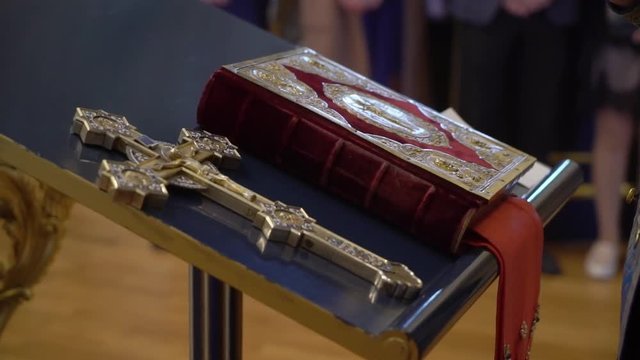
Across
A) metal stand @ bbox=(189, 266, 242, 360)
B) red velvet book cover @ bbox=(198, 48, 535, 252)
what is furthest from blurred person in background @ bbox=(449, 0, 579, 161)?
metal stand @ bbox=(189, 266, 242, 360)

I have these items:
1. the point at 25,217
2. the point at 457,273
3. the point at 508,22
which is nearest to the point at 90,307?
the point at 25,217

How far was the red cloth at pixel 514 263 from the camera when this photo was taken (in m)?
0.83

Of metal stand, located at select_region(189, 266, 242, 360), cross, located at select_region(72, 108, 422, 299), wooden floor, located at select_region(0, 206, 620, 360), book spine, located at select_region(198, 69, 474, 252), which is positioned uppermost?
book spine, located at select_region(198, 69, 474, 252)

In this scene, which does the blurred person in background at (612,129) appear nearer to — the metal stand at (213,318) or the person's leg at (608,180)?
the person's leg at (608,180)

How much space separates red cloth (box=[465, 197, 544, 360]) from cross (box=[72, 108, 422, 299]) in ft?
0.37

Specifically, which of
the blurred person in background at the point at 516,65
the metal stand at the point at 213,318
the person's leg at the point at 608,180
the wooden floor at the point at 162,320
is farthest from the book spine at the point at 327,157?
the person's leg at the point at 608,180

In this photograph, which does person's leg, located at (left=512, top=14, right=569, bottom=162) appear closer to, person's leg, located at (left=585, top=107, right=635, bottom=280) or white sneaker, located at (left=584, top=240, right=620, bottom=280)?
person's leg, located at (left=585, top=107, right=635, bottom=280)

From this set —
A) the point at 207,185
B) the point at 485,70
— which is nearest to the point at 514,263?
the point at 207,185

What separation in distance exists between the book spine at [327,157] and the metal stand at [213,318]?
17 cm

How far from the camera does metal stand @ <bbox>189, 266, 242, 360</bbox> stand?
3.29 feet

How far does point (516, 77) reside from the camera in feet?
8.05

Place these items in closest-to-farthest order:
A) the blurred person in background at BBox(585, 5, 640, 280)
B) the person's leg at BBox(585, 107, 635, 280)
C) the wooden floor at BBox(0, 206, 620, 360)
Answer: the wooden floor at BBox(0, 206, 620, 360) < the blurred person in background at BBox(585, 5, 640, 280) < the person's leg at BBox(585, 107, 635, 280)

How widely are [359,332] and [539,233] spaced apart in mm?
283

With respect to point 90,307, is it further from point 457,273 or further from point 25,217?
point 457,273
